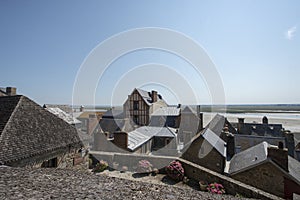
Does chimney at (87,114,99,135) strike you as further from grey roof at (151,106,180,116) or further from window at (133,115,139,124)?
grey roof at (151,106,180,116)

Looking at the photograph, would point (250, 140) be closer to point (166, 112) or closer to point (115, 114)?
point (166, 112)

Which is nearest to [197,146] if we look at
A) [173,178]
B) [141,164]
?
[173,178]

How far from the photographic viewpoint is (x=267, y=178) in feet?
28.8

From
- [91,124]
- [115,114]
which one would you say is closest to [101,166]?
[91,124]

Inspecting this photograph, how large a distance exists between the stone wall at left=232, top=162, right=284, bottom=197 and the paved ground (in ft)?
24.9

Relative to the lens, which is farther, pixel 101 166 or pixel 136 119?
pixel 136 119

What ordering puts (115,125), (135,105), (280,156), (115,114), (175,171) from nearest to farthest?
(280,156), (175,171), (115,125), (135,105), (115,114)

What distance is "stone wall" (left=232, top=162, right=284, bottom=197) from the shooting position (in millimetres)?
8547

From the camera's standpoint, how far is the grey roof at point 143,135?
1453 centimetres

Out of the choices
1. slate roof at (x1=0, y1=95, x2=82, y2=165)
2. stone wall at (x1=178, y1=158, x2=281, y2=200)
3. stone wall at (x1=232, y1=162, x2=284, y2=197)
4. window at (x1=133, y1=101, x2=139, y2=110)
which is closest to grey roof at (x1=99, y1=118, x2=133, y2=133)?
window at (x1=133, y1=101, x2=139, y2=110)

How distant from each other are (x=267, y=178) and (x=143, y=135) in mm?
10856

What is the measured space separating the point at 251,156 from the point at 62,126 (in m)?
11.3

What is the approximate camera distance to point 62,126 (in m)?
9.20

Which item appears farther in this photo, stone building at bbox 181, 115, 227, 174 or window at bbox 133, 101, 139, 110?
window at bbox 133, 101, 139, 110
